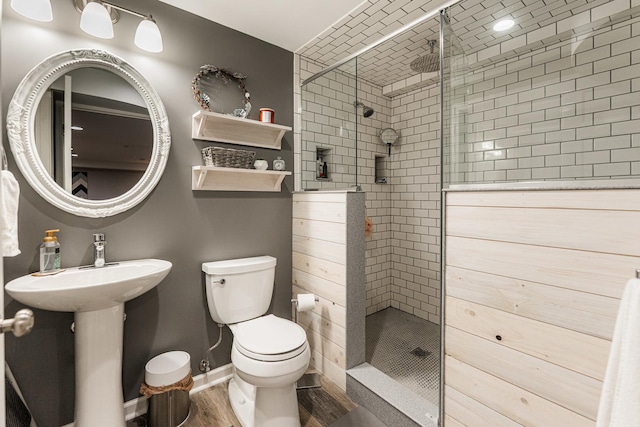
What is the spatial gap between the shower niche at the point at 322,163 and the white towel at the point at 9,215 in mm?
1731

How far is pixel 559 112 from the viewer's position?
157cm

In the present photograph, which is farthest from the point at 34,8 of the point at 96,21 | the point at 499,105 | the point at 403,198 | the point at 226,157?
the point at 403,198

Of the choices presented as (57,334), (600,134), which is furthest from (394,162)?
(57,334)

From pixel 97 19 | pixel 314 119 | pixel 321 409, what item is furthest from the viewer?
pixel 314 119

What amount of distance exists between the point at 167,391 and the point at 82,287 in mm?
806

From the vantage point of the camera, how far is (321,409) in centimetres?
187

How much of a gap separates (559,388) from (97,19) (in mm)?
2657

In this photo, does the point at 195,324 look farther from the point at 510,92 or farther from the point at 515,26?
the point at 515,26

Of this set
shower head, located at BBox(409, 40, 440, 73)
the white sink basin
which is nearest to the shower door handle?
the white sink basin

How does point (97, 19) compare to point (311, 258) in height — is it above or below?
above

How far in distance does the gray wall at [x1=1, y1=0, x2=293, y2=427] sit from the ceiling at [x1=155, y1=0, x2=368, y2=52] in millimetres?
76

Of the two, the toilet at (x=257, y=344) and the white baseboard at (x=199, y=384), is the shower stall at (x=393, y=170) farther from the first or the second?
the white baseboard at (x=199, y=384)

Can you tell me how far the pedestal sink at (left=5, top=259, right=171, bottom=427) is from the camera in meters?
1.38

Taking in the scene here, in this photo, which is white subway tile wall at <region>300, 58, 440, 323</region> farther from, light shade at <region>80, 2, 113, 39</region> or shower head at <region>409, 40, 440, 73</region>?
light shade at <region>80, 2, 113, 39</region>
